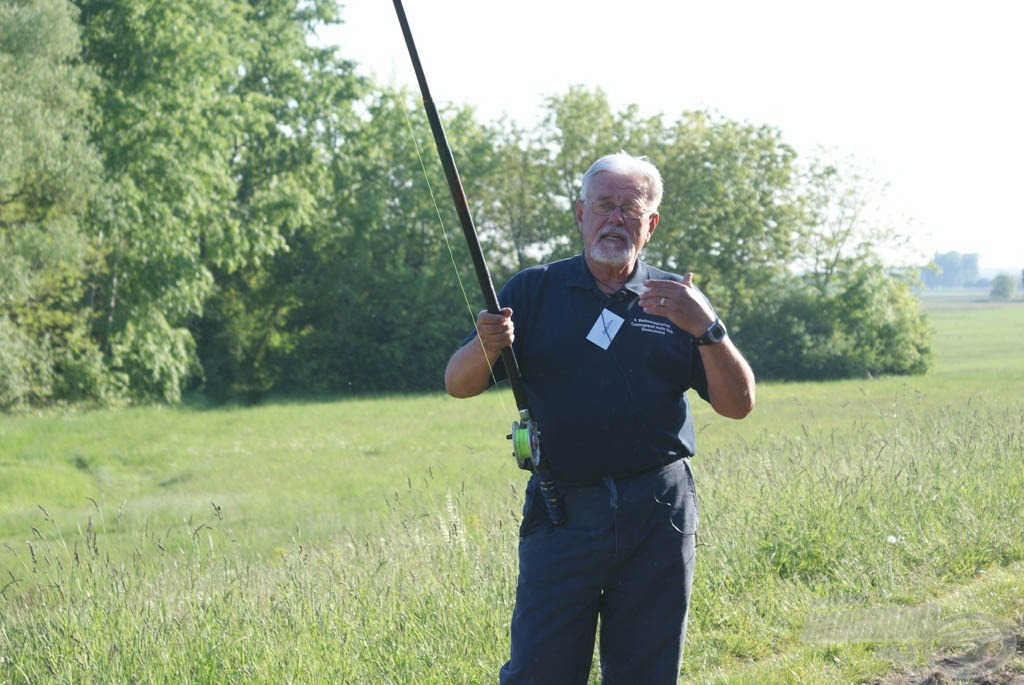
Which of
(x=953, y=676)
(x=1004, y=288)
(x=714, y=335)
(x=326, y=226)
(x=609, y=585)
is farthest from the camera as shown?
(x=1004, y=288)

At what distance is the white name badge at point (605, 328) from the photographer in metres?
3.93

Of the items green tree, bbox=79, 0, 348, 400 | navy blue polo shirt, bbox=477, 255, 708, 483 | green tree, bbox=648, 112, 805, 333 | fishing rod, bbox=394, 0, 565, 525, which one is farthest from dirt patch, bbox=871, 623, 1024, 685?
green tree, bbox=648, 112, 805, 333

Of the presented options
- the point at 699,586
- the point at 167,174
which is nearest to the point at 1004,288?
the point at 167,174

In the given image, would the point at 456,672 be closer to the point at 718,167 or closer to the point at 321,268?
the point at 321,268

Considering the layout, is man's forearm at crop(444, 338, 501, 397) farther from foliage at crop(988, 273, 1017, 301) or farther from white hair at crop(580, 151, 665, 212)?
foliage at crop(988, 273, 1017, 301)

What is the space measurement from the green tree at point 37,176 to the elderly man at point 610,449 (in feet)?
83.1

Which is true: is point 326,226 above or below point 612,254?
above

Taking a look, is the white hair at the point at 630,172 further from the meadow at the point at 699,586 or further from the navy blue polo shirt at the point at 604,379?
the meadow at the point at 699,586

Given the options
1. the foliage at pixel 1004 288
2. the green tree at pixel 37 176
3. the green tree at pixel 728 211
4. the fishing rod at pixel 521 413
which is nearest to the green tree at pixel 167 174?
the green tree at pixel 37 176

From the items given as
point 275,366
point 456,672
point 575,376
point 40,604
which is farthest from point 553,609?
point 275,366

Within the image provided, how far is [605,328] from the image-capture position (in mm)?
3941

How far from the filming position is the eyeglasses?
3895mm

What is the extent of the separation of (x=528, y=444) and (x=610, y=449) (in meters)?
0.27

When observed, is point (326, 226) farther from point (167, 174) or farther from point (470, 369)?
point (470, 369)
